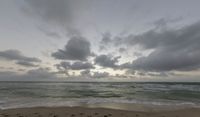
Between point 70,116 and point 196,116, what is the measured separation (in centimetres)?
815

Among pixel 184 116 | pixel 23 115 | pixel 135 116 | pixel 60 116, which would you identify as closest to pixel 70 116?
pixel 60 116

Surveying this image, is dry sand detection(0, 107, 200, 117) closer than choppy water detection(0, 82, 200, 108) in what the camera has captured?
Yes

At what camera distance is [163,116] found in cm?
951

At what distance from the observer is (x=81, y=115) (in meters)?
9.91

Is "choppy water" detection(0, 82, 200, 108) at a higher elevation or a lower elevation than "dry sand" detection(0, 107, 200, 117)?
lower

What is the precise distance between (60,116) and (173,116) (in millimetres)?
6931

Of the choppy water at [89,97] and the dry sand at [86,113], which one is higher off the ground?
the dry sand at [86,113]

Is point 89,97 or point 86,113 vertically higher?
point 86,113

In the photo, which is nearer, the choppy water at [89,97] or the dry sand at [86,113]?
the dry sand at [86,113]

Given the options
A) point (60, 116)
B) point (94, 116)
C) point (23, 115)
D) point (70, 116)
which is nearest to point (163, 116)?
point (94, 116)

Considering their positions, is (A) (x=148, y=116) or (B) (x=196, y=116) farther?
(B) (x=196, y=116)

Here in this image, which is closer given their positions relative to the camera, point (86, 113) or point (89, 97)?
point (86, 113)

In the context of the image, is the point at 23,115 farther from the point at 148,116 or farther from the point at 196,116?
the point at 196,116

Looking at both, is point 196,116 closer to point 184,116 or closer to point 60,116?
point 184,116
